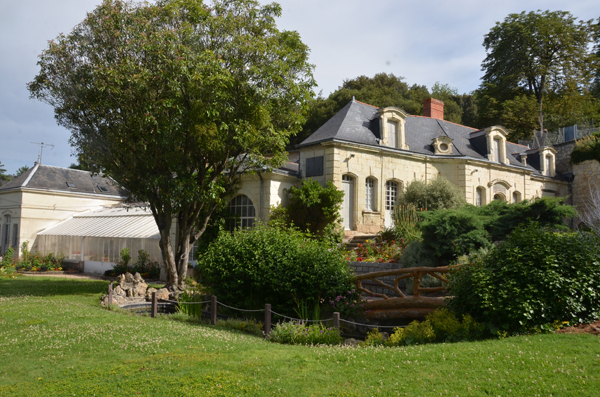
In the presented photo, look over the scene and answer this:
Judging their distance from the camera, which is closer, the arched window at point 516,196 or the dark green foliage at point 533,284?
the dark green foliage at point 533,284

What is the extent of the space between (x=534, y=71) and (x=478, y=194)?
17112 millimetres

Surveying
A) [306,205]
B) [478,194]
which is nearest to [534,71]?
[478,194]

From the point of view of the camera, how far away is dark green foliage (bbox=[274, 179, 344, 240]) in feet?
52.5

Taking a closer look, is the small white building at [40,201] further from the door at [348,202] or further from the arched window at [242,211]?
the door at [348,202]

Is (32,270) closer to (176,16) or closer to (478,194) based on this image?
(176,16)

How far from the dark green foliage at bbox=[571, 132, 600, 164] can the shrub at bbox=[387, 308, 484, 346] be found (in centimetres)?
2095

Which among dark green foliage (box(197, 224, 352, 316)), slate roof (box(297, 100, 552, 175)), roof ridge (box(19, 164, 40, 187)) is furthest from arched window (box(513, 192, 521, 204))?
roof ridge (box(19, 164, 40, 187))

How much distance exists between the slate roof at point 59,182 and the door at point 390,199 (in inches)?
621

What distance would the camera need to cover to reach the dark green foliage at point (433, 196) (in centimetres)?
1736

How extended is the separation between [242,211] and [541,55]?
27292 mm

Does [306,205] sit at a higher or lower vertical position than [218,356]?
higher

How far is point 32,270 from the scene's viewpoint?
23.2 m

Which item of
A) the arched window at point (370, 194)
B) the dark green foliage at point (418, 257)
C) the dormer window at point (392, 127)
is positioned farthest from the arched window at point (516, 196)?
the dark green foliage at point (418, 257)

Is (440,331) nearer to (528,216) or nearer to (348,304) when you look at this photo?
(348,304)
